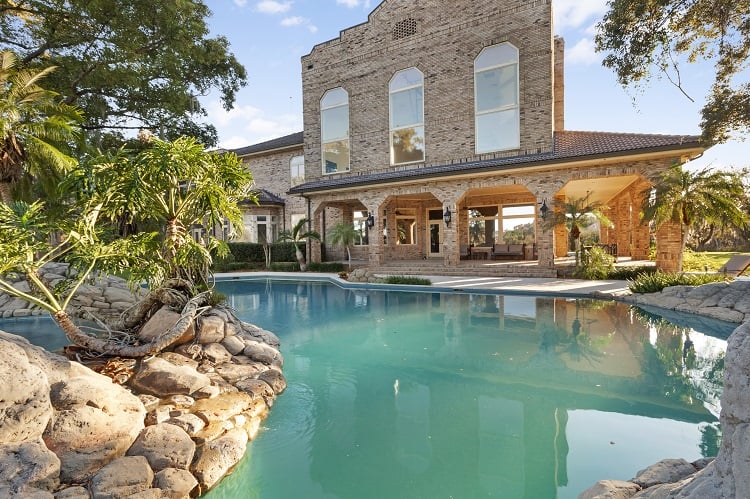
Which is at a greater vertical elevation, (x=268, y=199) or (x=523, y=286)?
(x=268, y=199)

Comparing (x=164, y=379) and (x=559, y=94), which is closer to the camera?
(x=164, y=379)

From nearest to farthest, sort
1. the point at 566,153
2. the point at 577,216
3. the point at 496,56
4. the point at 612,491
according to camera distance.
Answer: the point at 612,491, the point at 577,216, the point at 566,153, the point at 496,56

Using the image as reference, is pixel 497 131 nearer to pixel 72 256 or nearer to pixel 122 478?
pixel 72 256

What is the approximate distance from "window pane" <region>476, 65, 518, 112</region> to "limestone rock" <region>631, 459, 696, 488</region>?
52.3 ft

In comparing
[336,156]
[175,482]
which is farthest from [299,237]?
[175,482]

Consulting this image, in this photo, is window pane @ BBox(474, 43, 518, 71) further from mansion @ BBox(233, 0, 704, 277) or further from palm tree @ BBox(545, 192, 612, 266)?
palm tree @ BBox(545, 192, 612, 266)

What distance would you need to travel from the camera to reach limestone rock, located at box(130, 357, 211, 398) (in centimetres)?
451

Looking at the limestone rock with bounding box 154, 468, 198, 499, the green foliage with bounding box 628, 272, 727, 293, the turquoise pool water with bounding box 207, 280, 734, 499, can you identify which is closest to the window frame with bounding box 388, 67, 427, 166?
the green foliage with bounding box 628, 272, 727, 293

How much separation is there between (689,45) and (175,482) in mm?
14969

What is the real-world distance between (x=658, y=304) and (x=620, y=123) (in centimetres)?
1135

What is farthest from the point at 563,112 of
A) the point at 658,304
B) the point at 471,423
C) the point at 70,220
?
the point at 70,220

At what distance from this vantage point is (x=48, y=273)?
1088 cm

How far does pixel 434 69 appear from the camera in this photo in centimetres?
1806

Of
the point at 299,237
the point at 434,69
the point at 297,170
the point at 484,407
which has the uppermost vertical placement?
the point at 434,69
